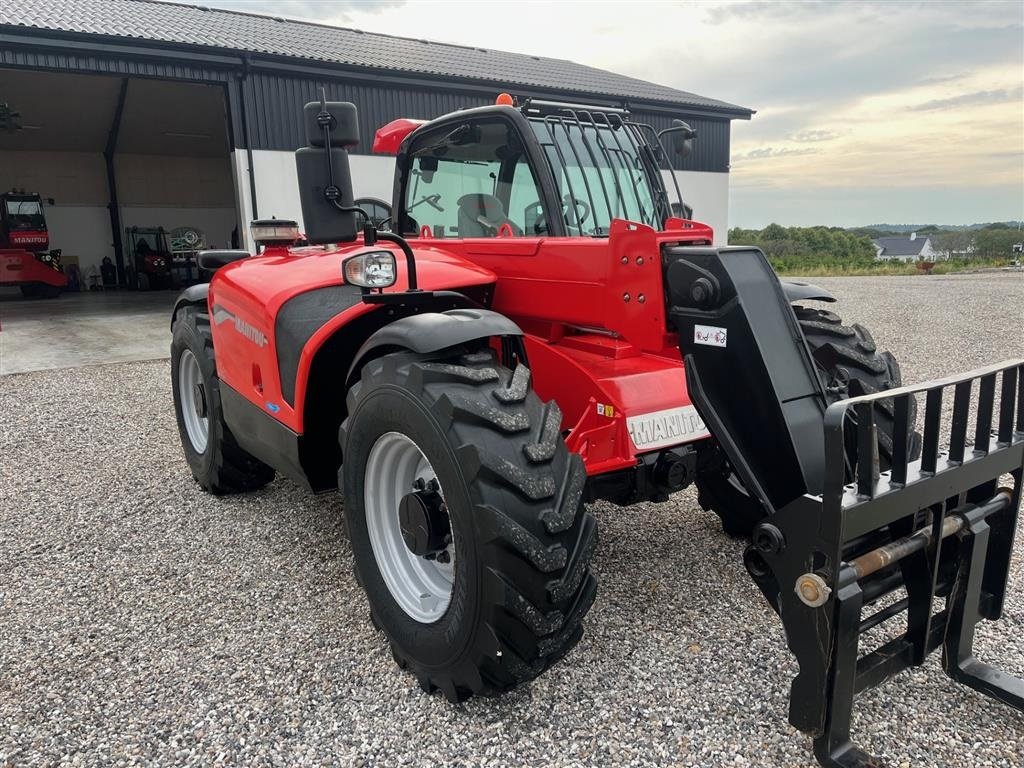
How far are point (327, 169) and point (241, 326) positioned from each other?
4.40 ft

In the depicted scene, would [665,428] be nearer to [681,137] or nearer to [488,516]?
[488,516]

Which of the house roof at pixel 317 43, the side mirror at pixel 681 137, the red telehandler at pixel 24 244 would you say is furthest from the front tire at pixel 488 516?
the red telehandler at pixel 24 244

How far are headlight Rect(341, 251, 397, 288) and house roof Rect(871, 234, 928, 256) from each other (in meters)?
58.2

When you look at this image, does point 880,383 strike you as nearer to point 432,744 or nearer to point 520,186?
point 520,186

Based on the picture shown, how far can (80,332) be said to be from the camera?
1289 cm

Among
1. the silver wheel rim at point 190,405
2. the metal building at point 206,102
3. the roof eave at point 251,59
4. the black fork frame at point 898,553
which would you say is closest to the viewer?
the black fork frame at point 898,553

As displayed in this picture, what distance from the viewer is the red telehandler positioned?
20.0 metres

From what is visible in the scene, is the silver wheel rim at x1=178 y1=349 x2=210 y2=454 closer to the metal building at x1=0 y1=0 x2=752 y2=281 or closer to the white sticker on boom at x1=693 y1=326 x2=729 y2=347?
the white sticker on boom at x1=693 y1=326 x2=729 y2=347

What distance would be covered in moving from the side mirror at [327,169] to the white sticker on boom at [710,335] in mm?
1324

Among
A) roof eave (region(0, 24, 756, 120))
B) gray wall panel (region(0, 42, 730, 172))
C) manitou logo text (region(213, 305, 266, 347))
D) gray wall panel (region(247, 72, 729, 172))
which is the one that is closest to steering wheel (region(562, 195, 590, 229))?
manitou logo text (region(213, 305, 266, 347))

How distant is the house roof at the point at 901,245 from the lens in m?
54.6

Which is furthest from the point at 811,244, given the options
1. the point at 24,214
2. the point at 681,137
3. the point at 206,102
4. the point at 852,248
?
the point at 681,137

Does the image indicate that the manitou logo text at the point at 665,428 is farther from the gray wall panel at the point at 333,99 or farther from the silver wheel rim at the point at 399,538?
the gray wall panel at the point at 333,99

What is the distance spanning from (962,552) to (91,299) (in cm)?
2199
